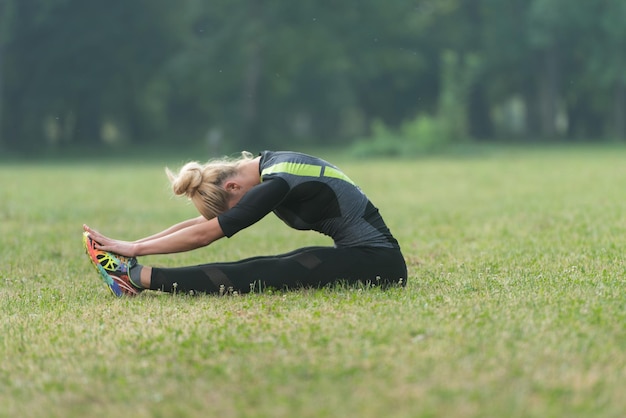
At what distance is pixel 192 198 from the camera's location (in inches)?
287

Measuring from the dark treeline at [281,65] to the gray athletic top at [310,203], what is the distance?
1469 inches

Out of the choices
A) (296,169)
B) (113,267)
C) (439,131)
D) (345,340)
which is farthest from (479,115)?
(345,340)

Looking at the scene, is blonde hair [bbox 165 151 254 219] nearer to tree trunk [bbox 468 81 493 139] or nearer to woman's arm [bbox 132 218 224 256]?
woman's arm [bbox 132 218 224 256]

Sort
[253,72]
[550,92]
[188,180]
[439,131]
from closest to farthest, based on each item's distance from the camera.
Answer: [188,180] → [439,131] → [253,72] → [550,92]

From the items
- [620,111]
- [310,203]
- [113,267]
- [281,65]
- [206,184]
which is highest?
[281,65]

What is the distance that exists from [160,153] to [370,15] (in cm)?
1642

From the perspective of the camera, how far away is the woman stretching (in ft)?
23.8

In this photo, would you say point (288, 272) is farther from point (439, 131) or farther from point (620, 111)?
point (620, 111)

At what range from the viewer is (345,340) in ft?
18.5

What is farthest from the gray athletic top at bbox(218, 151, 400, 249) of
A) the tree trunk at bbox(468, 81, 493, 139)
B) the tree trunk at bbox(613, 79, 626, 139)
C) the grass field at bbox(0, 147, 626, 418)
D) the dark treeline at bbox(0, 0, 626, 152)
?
the tree trunk at bbox(468, 81, 493, 139)

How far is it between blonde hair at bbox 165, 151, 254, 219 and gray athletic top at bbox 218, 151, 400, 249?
0.21m

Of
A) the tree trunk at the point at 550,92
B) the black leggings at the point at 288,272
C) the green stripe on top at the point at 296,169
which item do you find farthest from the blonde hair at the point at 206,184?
the tree trunk at the point at 550,92

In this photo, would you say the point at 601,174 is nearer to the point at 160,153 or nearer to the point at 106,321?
the point at 106,321

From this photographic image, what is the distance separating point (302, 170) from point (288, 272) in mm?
811
